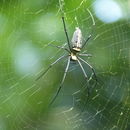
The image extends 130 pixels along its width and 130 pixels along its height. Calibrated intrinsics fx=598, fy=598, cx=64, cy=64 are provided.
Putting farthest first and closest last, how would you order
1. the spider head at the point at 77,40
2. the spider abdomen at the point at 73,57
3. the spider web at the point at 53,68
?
the spider web at the point at 53,68
the spider abdomen at the point at 73,57
the spider head at the point at 77,40

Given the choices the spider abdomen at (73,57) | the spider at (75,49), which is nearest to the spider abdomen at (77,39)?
the spider at (75,49)

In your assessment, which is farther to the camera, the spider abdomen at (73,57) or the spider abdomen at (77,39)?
Result: the spider abdomen at (73,57)

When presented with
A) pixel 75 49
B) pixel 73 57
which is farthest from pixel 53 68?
pixel 75 49

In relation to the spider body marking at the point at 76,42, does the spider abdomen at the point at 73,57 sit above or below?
below

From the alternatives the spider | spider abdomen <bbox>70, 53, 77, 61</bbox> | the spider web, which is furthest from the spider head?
the spider web

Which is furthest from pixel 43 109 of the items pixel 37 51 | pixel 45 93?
pixel 37 51

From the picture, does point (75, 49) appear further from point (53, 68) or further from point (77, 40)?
point (53, 68)

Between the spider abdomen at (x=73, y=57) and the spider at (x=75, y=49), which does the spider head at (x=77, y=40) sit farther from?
the spider abdomen at (x=73, y=57)
